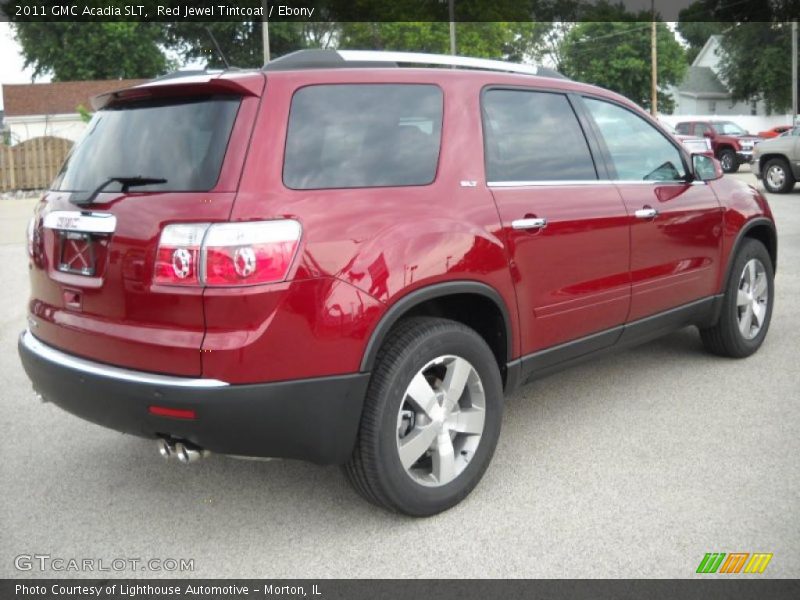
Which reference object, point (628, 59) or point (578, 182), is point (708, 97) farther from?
point (578, 182)

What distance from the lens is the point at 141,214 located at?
3010 mm

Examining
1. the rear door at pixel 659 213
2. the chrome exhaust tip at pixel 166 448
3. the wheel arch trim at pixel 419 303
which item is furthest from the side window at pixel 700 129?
the chrome exhaust tip at pixel 166 448

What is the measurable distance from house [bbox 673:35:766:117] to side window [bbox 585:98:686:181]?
5900 centimetres

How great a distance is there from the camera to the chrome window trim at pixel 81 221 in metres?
3.11

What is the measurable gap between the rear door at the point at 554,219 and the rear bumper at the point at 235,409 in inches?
42.8

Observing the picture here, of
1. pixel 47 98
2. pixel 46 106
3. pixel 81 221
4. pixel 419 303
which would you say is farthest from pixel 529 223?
pixel 47 98

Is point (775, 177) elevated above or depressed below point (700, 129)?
below

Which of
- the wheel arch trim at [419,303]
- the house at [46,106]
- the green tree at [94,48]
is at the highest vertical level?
the green tree at [94,48]

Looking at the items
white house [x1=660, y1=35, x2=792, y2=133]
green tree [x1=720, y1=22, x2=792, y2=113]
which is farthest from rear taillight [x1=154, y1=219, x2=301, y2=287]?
white house [x1=660, y1=35, x2=792, y2=133]

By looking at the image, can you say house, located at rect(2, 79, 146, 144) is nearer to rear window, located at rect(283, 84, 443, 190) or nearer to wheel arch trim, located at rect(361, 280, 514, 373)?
rear window, located at rect(283, 84, 443, 190)

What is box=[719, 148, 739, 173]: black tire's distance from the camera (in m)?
26.9

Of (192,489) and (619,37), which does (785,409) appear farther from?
(619,37)

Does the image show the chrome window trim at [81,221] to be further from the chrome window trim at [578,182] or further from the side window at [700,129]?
the side window at [700,129]

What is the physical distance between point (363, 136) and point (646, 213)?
1.87 m
